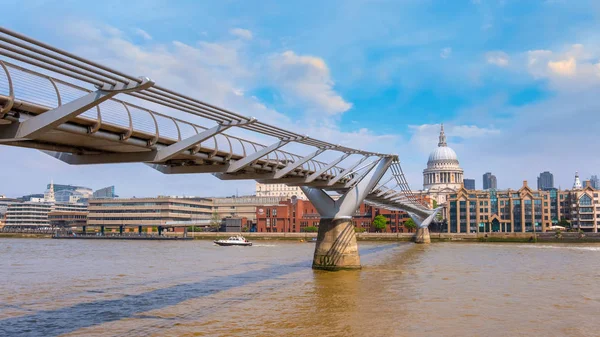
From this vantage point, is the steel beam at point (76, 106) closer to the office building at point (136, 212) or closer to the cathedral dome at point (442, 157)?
the office building at point (136, 212)

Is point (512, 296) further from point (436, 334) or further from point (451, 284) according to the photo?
point (436, 334)

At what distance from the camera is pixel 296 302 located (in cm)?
2289

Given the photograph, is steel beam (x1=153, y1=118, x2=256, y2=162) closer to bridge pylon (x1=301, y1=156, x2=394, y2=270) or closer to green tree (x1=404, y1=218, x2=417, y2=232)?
bridge pylon (x1=301, y1=156, x2=394, y2=270)

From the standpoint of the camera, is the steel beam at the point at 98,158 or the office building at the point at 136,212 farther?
the office building at the point at 136,212

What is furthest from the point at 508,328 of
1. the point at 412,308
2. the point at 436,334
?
the point at 412,308

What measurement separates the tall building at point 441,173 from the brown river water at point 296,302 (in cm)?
13515

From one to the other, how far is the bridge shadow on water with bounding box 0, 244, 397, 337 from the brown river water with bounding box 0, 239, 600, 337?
0.12 ft

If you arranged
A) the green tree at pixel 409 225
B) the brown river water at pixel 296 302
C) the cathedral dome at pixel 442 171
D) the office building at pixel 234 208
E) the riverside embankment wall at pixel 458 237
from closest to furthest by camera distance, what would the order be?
the brown river water at pixel 296 302
the riverside embankment wall at pixel 458 237
the green tree at pixel 409 225
the office building at pixel 234 208
the cathedral dome at pixel 442 171

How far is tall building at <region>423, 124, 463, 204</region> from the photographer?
558 ft

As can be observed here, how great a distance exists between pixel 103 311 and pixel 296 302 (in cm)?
719

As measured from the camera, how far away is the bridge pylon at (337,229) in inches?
1419

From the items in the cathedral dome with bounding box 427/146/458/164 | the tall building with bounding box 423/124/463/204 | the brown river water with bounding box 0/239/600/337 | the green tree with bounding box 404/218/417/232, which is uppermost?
the cathedral dome with bounding box 427/146/458/164

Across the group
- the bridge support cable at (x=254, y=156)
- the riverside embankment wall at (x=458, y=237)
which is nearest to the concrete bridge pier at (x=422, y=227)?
the riverside embankment wall at (x=458, y=237)

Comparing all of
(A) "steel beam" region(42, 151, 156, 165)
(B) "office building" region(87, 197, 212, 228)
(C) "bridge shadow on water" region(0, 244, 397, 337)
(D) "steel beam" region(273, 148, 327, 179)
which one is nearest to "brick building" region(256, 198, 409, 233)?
(B) "office building" region(87, 197, 212, 228)
